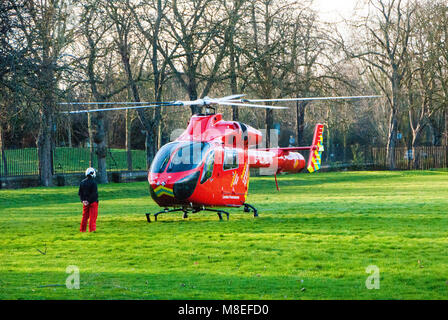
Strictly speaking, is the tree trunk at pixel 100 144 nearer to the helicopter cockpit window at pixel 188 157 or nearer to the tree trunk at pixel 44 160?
the tree trunk at pixel 44 160

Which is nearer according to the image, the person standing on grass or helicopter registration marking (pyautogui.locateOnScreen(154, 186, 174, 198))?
the person standing on grass

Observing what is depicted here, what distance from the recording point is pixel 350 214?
21.3m

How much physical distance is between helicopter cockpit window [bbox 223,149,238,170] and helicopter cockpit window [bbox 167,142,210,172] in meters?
1.40

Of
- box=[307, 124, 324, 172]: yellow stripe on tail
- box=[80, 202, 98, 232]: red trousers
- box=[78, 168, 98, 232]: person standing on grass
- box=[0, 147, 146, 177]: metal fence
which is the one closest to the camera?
box=[78, 168, 98, 232]: person standing on grass

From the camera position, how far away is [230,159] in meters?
21.6

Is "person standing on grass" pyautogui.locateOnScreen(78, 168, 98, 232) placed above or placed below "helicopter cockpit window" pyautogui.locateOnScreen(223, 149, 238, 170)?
below

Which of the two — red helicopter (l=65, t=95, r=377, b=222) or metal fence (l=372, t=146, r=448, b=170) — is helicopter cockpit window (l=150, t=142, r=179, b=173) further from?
metal fence (l=372, t=146, r=448, b=170)

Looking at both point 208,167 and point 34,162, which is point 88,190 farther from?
point 34,162

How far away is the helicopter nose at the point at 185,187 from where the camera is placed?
1923cm

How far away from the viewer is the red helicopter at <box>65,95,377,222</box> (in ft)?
63.6

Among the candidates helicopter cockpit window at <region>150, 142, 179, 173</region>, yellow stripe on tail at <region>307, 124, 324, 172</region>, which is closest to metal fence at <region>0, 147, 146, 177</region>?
yellow stripe on tail at <region>307, 124, 324, 172</region>

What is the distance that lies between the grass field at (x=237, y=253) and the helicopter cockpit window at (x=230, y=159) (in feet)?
6.05

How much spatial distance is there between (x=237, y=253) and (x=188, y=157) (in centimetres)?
653
